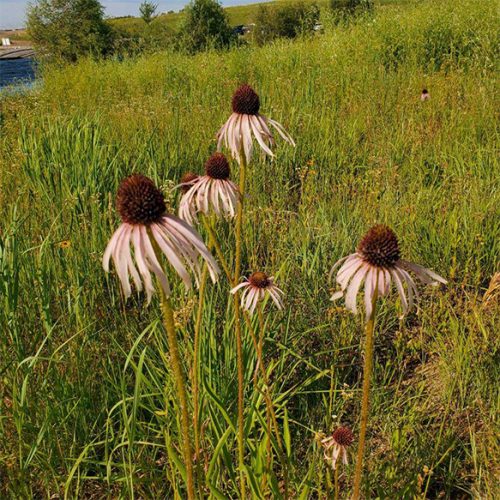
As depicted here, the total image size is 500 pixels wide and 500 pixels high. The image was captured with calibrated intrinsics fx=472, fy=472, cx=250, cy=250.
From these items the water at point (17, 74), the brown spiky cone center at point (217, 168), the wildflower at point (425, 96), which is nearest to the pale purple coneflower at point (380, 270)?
the brown spiky cone center at point (217, 168)

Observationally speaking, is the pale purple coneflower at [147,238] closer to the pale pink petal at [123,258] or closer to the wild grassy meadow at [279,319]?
the pale pink petal at [123,258]

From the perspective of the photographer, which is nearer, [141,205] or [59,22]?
[141,205]

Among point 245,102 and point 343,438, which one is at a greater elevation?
point 245,102

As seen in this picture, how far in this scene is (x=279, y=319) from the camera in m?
1.52

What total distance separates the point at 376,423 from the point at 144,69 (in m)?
5.27

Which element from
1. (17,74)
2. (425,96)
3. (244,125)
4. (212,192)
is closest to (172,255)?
(212,192)

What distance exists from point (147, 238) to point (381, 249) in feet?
1.04

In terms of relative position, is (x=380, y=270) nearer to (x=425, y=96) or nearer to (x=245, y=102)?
(x=245, y=102)

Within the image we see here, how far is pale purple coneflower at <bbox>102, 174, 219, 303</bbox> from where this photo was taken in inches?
20.0

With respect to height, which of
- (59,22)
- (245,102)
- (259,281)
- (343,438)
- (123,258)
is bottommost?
(343,438)

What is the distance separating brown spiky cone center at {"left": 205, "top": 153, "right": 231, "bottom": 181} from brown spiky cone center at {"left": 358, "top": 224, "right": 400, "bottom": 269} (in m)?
0.37

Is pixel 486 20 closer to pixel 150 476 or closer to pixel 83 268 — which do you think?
pixel 83 268

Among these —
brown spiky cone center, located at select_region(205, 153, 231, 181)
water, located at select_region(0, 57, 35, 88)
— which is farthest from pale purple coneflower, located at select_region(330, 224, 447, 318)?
water, located at select_region(0, 57, 35, 88)

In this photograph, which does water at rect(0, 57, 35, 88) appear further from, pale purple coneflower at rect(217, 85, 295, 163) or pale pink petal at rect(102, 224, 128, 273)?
pale pink petal at rect(102, 224, 128, 273)
